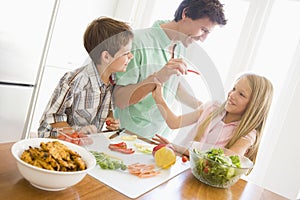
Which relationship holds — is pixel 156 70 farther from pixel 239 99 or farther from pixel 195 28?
pixel 239 99

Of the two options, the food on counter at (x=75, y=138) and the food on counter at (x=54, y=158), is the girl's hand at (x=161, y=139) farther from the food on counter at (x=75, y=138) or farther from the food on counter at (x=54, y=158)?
the food on counter at (x=54, y=158)

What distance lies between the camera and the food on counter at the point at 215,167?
0.72 m

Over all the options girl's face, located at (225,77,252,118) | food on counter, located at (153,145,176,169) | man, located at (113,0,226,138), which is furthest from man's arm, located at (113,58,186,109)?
girl's face, located at (225,77,252,118)

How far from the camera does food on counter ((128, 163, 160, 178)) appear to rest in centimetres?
70

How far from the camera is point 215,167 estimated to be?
0.72 m

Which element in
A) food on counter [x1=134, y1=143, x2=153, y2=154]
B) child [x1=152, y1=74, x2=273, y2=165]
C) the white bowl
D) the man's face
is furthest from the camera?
child [x1=152, y1=74, x2=273, y2=165]

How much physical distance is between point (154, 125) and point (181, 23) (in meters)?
0.37

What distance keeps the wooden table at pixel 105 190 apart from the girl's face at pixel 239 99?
361 millimetres

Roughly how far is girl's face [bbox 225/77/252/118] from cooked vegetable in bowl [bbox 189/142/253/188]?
0.41 m

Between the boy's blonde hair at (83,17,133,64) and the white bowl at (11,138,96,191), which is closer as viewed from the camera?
the white bowl at (11,138,96,191)

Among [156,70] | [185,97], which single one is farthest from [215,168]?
[156,70]

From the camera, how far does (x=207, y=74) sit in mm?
822

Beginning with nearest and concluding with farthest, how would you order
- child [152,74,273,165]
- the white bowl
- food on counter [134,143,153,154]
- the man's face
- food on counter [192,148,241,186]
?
the white bowl → food on counter [192,148,241,186] → food on counter [134,143,153,154] → the man's face → child [152,74,273,165]

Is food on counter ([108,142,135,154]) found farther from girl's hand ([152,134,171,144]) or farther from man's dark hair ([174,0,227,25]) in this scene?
man's dark hair ([174,0,227,25])
